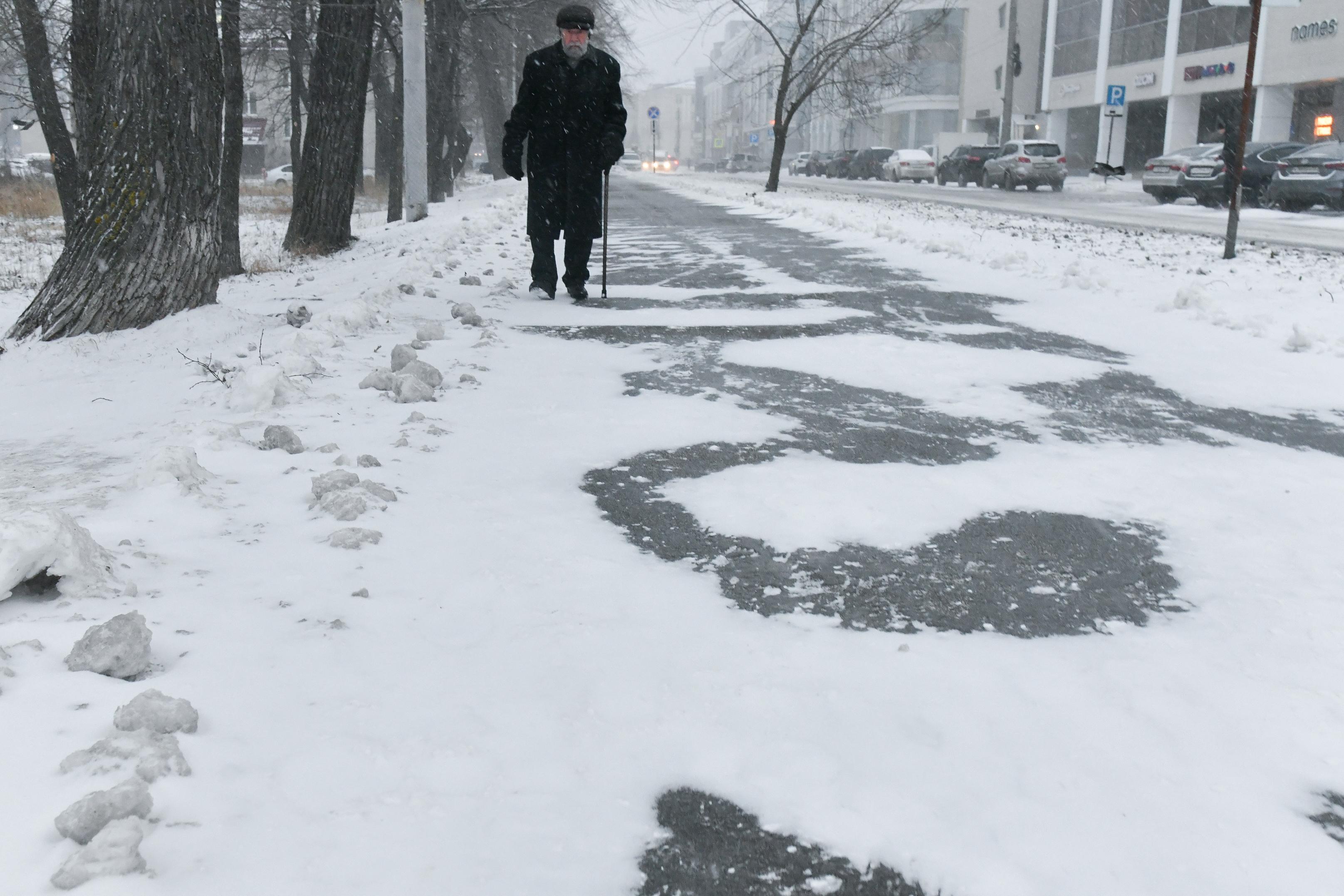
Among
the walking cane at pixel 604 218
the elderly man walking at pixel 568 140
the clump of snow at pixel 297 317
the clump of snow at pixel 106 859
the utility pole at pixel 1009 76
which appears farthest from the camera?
the utility pole at pixel 1009 76

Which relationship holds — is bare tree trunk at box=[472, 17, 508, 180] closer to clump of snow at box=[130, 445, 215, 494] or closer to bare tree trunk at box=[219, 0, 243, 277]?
bare tree trunk at box=[219, 0, 243, 277]

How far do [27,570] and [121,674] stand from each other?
42cm

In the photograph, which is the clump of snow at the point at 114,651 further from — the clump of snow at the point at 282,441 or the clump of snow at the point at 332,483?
the clump of snow at the point at 282,441

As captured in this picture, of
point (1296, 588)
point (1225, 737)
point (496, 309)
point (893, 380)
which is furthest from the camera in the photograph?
point (496, 309)

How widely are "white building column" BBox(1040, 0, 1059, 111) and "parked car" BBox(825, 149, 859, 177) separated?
8.96m

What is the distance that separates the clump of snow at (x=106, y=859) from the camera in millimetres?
1350

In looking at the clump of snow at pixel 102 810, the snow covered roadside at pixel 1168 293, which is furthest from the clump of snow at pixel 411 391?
the snow covered roadside at pixel 1168 293

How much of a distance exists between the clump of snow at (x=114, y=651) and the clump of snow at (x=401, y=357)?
263 centimetres

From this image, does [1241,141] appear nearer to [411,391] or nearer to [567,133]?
[567,133]

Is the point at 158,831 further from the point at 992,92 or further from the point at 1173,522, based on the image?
the point at 992,92

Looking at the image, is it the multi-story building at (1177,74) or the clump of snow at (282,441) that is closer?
the clump of snow at (282,441)

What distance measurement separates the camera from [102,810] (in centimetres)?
146

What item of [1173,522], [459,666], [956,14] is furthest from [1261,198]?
[956,14]

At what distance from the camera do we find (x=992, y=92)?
58250 mm
